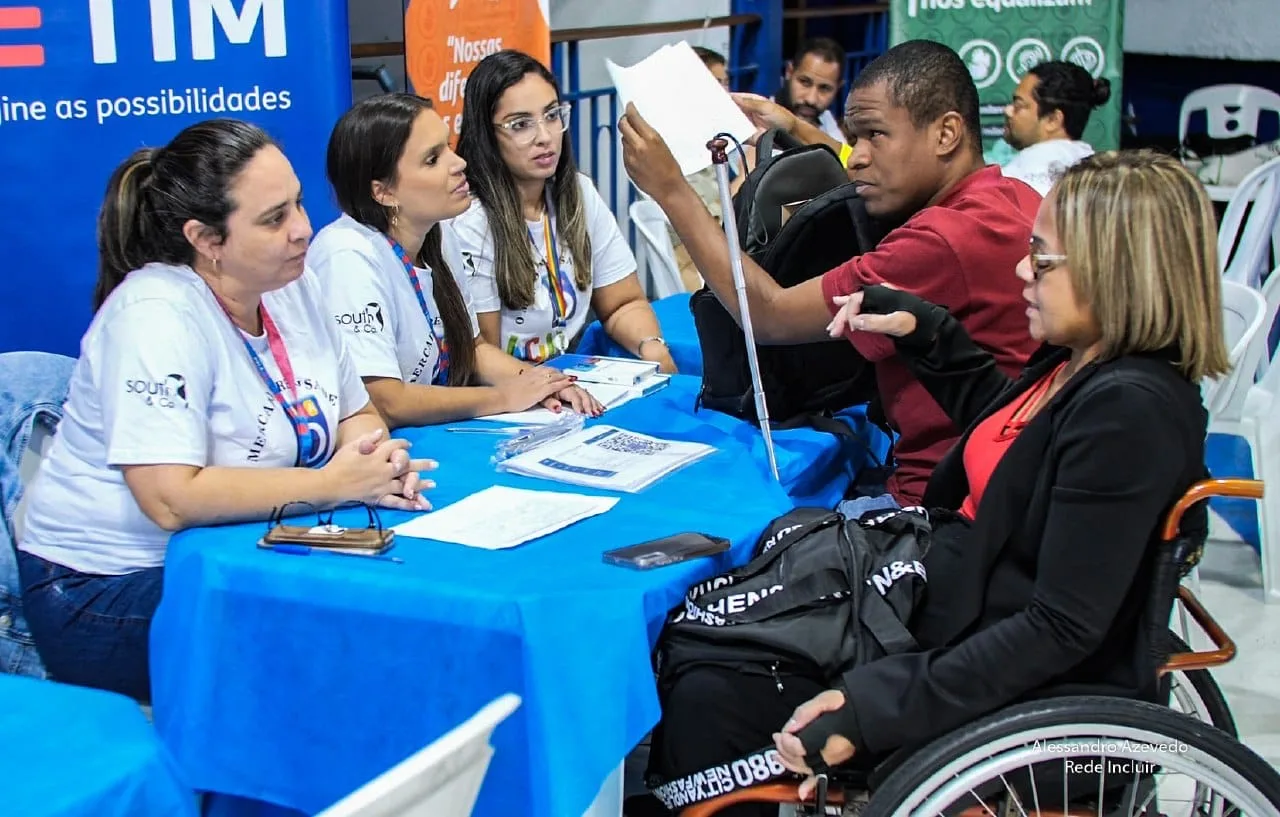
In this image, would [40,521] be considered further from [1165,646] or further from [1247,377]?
[1247,377]

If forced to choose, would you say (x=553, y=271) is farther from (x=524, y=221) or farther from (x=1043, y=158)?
(x=1043, y=158)

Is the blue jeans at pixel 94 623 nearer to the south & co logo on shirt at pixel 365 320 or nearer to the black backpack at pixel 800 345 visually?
the south & co logo on shirt at pixel 365 320

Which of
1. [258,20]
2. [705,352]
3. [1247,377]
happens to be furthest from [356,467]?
[1247,377]

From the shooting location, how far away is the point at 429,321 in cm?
266

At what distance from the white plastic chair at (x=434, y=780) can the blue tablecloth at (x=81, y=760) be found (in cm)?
36

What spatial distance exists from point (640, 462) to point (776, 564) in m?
0.41

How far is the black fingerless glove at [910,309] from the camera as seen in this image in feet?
7.08

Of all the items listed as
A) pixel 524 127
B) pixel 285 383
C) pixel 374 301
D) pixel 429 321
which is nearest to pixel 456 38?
pixel 524 127

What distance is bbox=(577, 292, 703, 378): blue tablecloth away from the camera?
334 centimetres

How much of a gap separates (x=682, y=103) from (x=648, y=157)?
14cm

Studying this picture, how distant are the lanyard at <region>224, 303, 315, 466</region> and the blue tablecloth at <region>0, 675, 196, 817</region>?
0.71 meters

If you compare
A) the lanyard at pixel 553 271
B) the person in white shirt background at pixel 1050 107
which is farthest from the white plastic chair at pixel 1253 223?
the lanyard at pixel 553 271

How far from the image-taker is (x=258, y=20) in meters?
2.97

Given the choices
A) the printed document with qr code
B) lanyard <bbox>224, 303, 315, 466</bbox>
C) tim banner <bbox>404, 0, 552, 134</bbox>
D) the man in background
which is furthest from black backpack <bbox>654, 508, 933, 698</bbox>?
the man in background
